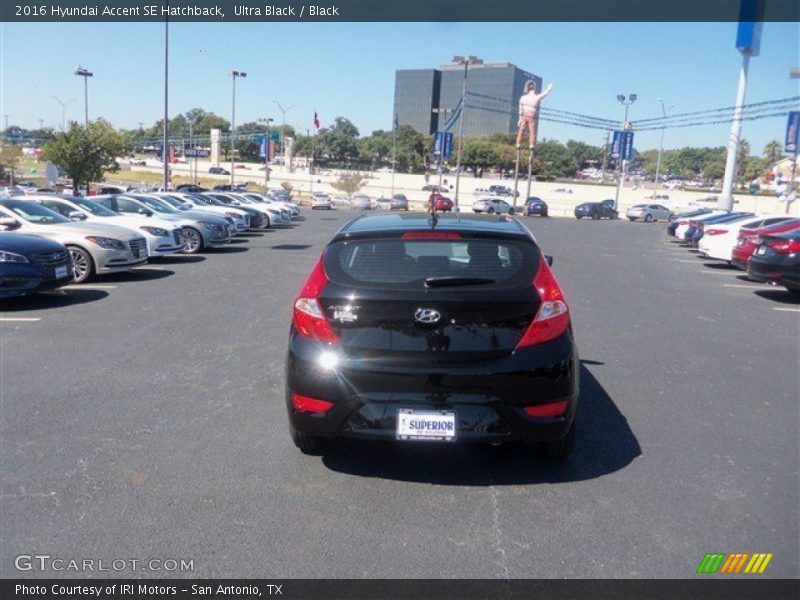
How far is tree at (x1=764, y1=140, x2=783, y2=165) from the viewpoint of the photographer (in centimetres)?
11456

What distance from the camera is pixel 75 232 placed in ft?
40.6

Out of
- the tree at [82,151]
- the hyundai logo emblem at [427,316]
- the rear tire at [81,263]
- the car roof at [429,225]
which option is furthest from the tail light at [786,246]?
the tree at [82,151]

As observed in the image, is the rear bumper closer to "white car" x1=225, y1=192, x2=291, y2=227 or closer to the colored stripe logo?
the colored stripe logo

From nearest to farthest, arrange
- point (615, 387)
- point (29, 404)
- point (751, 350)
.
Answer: point (29, 404) → point (615, 387) → point (751, 350)

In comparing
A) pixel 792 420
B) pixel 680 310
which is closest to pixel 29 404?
pixel 792 420

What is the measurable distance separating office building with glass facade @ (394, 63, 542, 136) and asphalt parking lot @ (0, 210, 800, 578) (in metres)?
153

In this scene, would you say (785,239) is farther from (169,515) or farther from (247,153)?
(247,153)

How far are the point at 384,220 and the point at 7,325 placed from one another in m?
6.12

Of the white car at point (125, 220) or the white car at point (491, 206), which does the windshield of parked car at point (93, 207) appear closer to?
the white car at point (125, 220)

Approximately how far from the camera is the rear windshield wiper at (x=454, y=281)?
415 centimetres

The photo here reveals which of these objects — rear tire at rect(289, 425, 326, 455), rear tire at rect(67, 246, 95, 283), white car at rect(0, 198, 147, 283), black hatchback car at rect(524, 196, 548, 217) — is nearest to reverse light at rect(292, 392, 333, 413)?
rear tire at rect(289, 425, 326, 455)

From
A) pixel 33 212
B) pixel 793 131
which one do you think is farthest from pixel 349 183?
pixel 33 212

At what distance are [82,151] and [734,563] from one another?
33.9m

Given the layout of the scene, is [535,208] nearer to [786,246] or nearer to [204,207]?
[204,207]
